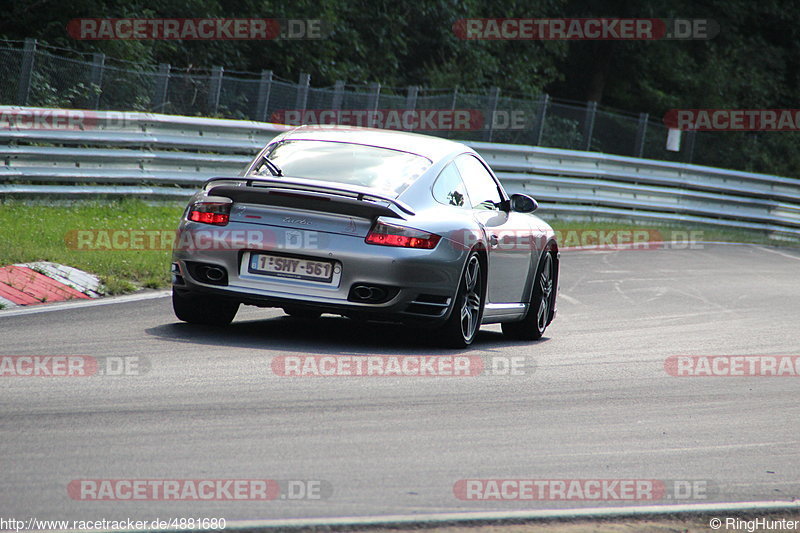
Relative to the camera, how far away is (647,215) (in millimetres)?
24875

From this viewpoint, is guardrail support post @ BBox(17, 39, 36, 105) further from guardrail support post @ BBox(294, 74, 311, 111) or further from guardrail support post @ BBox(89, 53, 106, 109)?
guardrail support post @ BBox(294, 74, 311, 111)

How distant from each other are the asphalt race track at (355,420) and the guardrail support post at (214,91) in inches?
355

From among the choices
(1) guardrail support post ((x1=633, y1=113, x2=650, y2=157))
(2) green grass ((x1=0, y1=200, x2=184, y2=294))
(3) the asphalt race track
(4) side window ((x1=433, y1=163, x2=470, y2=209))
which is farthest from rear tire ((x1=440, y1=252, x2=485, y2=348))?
(1) guardrail support post ((x1=633, y1=113, x2=650, y2=157))

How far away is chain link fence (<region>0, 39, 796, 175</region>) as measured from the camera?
655 inches

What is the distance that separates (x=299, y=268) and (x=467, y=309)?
1332 millimetres

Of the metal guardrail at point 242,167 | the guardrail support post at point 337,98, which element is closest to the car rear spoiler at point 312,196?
the metal guardrail at point 242,167

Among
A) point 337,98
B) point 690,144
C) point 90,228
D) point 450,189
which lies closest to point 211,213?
point 450,189

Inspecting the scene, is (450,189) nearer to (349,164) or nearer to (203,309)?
(349,164)

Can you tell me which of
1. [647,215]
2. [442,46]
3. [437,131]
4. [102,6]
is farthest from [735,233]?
[102,6]

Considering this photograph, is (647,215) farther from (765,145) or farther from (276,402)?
(276,402)

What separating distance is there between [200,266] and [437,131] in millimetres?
15236

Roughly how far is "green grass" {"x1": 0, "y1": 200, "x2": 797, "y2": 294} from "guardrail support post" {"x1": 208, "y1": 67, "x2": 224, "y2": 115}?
254cm

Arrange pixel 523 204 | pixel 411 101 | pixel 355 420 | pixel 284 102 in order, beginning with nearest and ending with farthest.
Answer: pixel 355 420 < pixel 523 204 < pixel 284 102 < pixel 411 101

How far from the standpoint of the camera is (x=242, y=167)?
18.1 m
